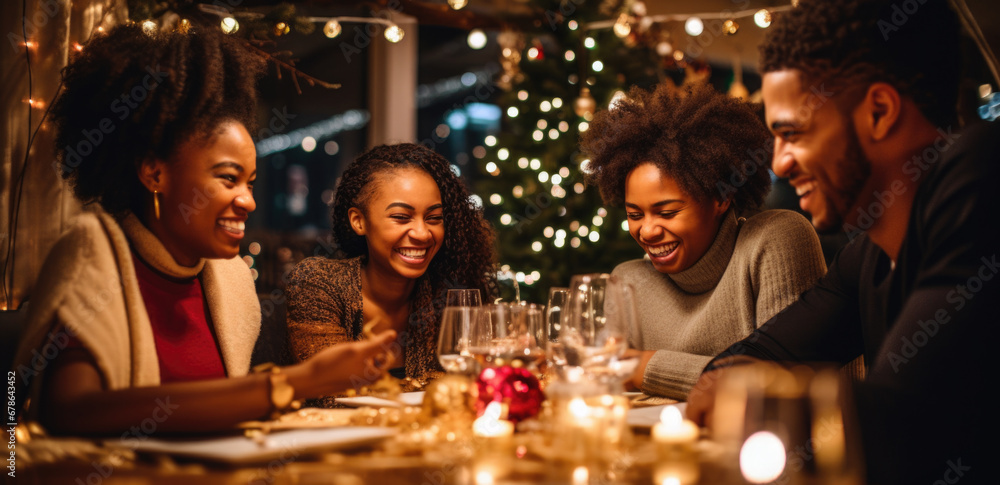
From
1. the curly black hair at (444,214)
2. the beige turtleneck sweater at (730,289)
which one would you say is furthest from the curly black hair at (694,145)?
the curly black hair at (444,214)

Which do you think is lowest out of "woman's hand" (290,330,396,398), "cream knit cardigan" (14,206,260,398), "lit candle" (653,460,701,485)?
"lit candle" (653,460,701,485)

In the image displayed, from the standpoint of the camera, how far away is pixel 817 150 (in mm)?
1473

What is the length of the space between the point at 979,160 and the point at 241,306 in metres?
1.60

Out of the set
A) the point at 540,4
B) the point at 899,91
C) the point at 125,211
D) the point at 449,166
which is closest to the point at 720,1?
the point at 540,4

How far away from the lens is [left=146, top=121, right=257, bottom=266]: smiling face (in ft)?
4.86

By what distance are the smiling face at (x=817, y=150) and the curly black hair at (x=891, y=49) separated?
39mm

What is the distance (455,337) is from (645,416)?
0.43 m

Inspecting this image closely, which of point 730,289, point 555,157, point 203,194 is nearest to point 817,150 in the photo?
point 730,289

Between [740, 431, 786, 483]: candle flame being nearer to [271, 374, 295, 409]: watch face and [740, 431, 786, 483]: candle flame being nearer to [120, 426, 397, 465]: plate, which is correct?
[120, 426, 397, 465]: plate

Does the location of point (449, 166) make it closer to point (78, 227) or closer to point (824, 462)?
point (78, 227)

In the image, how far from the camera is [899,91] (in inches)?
55.5

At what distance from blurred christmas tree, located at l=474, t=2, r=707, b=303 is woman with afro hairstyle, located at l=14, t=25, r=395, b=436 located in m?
2.89

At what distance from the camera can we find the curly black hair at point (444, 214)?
249cm

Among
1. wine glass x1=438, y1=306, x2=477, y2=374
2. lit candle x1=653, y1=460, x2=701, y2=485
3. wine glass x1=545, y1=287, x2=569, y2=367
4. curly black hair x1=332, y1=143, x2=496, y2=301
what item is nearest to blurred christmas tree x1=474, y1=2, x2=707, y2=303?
curly black hair x1=332, y1=143, x2=496, y2=301
